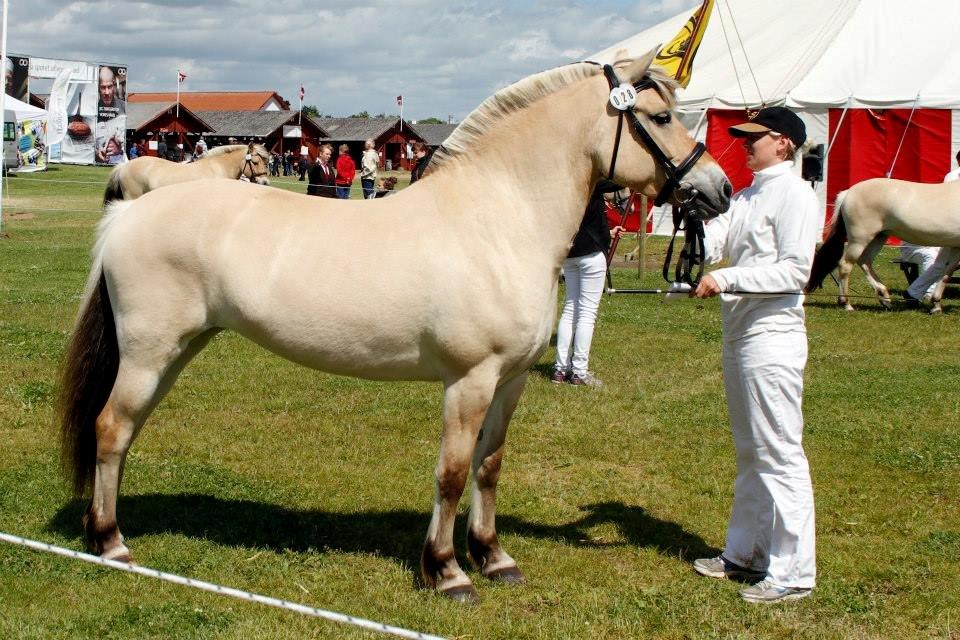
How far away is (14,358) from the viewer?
29.9ft

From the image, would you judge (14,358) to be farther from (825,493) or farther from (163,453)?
(825,493)

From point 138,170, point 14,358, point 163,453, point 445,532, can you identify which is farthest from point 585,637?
point 138,170

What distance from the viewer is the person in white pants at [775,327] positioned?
442cm

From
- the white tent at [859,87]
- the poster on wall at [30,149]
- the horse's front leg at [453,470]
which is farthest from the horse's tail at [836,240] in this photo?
the poster on wall at [30,149]

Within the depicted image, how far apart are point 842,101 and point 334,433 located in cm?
1599

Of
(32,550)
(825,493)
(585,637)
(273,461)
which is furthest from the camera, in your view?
(273,461)

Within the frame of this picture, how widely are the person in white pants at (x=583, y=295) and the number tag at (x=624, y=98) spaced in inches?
159

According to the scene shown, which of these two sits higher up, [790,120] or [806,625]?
[790,120]

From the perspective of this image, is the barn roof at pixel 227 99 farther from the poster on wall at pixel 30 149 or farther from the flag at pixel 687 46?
the flag at pixel 687 46

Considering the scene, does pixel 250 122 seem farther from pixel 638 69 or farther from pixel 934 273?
pixel 638 69

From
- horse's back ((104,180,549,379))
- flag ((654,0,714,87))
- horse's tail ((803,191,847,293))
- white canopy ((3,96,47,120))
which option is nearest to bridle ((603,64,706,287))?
horse's back ((104,180,549,379))

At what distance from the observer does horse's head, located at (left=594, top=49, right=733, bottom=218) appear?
4.39m

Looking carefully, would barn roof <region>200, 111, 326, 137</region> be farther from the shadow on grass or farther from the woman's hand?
the woman's hand

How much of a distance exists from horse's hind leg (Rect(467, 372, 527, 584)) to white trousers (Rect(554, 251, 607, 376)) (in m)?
4.01
